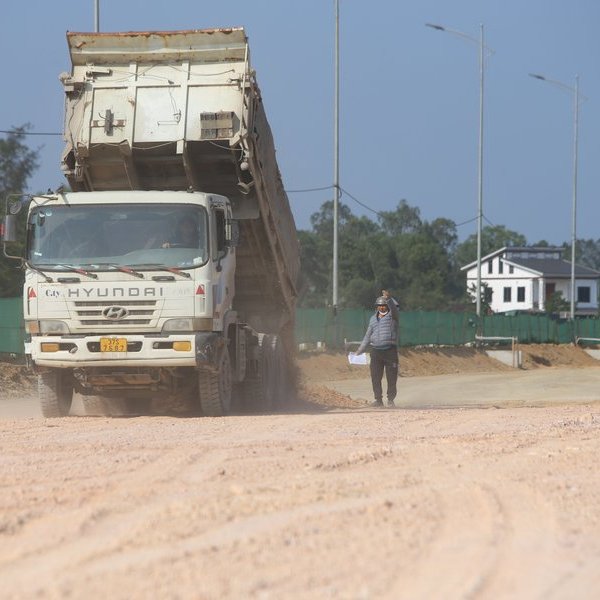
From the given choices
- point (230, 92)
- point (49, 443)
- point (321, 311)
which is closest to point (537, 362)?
point (321, 311)

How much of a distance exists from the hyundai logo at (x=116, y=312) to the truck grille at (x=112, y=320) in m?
0.02

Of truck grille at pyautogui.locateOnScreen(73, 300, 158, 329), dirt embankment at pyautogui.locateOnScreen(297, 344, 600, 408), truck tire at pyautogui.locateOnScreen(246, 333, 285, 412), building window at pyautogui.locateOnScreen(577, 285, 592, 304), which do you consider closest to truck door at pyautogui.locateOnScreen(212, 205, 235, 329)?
truck grille at pyautogui.locateOnScreen(73, 300, 158, 329)

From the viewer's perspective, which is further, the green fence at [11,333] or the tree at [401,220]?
the tree at [401,220]

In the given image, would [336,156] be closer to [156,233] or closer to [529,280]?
[156,233]

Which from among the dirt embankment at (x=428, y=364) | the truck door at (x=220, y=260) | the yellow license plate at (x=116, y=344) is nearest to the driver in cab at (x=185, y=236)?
the truck door at (x=220, y=260)

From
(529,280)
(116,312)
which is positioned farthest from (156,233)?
(529,280)

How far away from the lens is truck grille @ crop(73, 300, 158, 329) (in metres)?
13.0

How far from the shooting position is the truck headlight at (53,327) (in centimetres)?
1313

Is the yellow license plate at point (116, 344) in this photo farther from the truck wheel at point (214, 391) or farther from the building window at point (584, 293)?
the building window at point (584, 293)

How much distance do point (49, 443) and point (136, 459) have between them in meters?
1.60

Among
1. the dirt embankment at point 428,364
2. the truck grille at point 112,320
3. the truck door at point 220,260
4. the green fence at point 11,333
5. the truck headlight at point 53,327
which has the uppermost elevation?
the truck door at point 220,260

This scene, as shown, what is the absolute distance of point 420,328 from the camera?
42.0 m

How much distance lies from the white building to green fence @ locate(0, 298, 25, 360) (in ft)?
289

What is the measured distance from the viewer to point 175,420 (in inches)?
510
